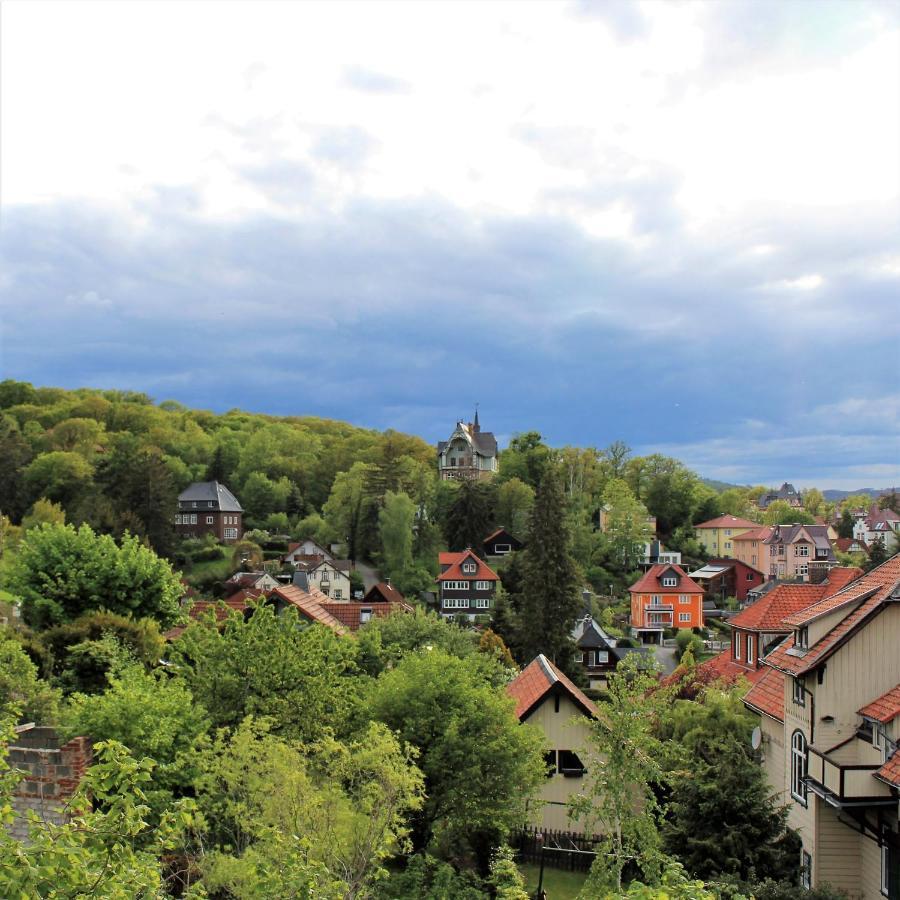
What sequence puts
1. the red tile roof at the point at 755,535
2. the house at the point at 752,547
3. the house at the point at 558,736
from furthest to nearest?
1. the red tile roof at the point at 755,535
2. the house at the point at 752,547
3. the house at the point at 558,736

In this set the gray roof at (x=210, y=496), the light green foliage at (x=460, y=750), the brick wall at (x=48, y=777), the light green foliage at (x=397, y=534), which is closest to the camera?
the brick wall at (x=48, y=777)

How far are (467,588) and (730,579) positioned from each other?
30.7 m

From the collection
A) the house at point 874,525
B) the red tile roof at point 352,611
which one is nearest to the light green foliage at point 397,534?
the red tile roof at point 352,611

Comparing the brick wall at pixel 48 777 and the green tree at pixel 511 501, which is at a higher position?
the green tree at pixel 511 501

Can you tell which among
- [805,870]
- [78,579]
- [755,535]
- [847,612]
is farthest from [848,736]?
[755,535]

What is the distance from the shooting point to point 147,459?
8112 centimetres

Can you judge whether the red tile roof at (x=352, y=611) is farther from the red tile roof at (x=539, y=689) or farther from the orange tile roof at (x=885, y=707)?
the orange tile roof at (x=885, y=707)

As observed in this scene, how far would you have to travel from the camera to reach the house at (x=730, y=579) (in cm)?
8612

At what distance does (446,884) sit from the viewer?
17.6 metres

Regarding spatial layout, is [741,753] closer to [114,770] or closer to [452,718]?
[452,718]

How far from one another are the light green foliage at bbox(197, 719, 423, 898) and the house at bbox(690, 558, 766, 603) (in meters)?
72.4

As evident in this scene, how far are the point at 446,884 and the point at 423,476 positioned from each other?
7429cm

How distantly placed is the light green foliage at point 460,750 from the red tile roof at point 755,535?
7992 centimetres

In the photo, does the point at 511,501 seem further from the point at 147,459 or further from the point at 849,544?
the point at 849,544
